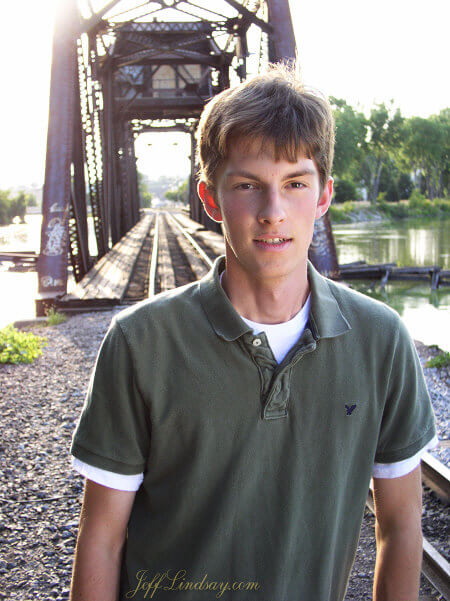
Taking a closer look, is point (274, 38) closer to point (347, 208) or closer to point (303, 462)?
point (303, 462)

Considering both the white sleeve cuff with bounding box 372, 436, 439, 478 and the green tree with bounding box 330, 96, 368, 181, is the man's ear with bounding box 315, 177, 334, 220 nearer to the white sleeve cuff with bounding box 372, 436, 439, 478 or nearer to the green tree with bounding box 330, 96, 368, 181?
the white sleeve cuff with bounding box 372, 436, 439, 478

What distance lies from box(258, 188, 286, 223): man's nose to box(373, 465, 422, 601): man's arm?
0.63m

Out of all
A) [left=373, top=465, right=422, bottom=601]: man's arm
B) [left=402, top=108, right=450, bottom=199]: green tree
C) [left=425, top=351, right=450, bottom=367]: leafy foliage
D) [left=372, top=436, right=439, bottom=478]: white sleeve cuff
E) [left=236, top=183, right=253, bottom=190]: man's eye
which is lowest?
[left=425, top=351, right=450, bottom=367]: leafy foliage

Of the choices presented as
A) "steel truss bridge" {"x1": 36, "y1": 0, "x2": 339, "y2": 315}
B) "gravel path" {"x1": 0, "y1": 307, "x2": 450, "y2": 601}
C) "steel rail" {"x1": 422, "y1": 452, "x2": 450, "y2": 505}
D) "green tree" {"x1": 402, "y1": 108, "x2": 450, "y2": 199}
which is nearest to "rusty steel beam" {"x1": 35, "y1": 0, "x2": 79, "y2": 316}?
"steel truss bridge" {"x1": 36, "y1": 0, "x2": 339, "y2": 315}

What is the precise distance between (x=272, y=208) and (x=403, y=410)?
0.53m

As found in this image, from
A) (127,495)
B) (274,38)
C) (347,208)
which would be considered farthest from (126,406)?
(347,208)

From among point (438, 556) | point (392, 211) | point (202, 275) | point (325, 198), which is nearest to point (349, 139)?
point (392, 211)

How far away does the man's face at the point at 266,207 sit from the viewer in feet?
4.60

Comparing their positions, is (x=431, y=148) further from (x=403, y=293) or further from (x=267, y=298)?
(x=267, y=298)

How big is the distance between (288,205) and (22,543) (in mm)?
2400

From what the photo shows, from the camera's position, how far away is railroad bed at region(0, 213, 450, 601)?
282cm

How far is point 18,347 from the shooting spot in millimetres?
6785

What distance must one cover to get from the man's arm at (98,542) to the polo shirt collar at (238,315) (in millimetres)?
410

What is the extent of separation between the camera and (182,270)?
14852 millimetres
